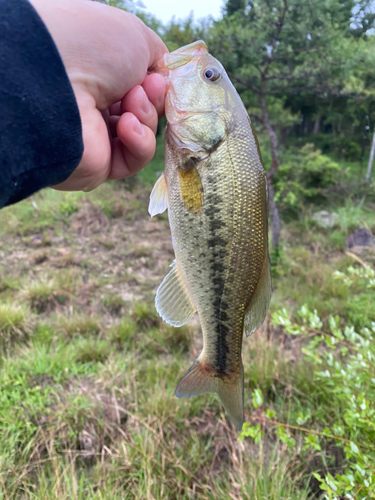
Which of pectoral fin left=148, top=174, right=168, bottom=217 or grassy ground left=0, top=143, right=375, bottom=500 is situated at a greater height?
pectoral fin left=148, top=174, right=168, bottom=217

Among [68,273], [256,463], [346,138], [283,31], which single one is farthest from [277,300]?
[346,138]

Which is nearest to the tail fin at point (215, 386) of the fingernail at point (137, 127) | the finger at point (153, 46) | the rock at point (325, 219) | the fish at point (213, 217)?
the fish at point (213, 217)

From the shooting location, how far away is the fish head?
1.49m

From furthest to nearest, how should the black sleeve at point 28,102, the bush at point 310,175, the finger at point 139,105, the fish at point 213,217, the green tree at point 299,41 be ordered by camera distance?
1. the bush at point 310,175
2. the green tree at point 299,41
3. the finger at point 139,105
4. the fish at point 213,217
5. the black sleeve at point 28,102

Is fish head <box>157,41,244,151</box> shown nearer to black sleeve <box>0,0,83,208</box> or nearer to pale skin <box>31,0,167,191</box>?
pale skin <box>31,0,167,191</box>

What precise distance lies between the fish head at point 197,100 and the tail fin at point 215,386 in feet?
3.51

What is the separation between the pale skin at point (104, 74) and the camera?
1.32 metres

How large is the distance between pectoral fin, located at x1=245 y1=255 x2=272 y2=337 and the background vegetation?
856 mm

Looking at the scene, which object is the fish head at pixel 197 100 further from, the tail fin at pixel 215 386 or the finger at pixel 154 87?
the tail fin at pixel 215 386

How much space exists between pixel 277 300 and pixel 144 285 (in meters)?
2.10

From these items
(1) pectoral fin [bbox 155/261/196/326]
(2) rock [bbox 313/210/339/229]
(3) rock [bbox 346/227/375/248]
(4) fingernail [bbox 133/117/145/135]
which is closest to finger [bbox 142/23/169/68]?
(4) fingernail [bbox 133/117/145/135]

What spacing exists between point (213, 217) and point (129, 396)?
2.25m

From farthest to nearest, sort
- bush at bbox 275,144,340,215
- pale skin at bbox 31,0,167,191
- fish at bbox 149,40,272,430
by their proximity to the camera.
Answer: bush at bbox 275,144,340,215 → fish at bbox 149,40,272,430 → pale skin at bbox 31,0,167,191

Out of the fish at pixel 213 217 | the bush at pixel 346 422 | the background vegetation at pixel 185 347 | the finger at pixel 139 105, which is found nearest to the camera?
the fish at pixel 213 217
